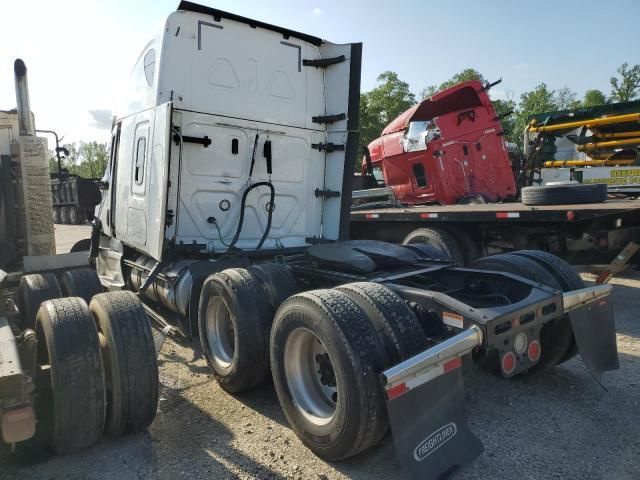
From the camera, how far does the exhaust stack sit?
492cm

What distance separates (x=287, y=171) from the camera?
223 inches

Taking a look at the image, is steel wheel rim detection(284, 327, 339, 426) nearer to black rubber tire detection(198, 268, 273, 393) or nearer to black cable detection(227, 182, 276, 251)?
black rubber tire detection(198, 268, 273, 393)

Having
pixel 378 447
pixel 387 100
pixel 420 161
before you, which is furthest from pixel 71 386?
pixel 387 100

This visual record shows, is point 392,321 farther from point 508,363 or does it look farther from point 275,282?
point 275,282

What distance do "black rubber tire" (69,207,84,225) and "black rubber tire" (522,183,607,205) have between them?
21.3 metres

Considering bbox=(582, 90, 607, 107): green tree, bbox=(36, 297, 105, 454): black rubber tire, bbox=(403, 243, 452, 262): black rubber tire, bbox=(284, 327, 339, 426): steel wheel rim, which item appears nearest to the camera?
bbox=(36, 297, 105, 454): black rubber tire

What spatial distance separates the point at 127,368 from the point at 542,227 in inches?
211

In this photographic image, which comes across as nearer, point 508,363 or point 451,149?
point 508,363

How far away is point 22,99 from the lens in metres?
4.94

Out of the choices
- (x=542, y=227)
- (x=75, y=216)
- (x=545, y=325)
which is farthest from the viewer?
(x=75, y=216)

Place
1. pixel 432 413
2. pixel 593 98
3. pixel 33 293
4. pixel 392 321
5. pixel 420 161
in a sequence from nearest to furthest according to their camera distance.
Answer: pixel 432 413, pixel 392 321, pixel 33 293, pixel 420 161, pixel 593 98

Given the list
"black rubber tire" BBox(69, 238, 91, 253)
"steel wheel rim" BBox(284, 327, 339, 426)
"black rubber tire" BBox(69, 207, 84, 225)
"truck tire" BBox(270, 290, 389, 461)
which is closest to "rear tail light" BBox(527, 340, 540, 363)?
"truck tire" BBox(270, 290, 389, 461)

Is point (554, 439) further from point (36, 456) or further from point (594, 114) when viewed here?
point (594, 114)

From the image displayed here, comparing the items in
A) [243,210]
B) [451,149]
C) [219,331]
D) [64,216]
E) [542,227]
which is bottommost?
[64,216]
